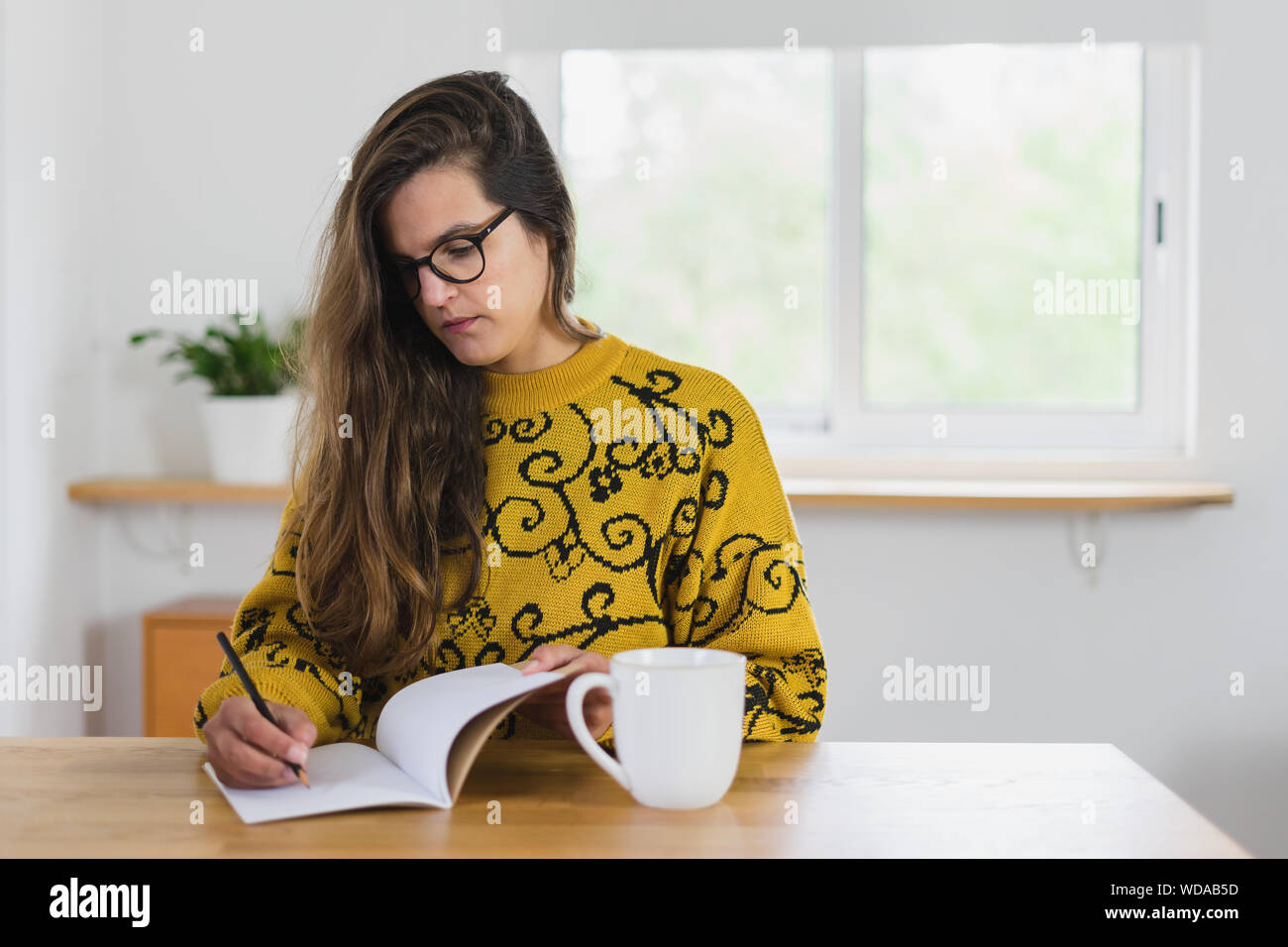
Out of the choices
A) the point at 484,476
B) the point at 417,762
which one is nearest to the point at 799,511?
the point at 484,476

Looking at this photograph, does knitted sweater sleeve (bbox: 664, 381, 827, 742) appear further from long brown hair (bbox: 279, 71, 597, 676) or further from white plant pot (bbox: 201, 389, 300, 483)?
white plant pot (bbox: 201, 389, 300, 483)

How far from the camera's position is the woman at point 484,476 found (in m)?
1.06

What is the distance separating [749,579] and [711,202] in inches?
59.8

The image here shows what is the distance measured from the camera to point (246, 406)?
2.25 m

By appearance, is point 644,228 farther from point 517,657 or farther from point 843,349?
point 517,657

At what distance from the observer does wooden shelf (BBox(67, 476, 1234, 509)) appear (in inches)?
83.0

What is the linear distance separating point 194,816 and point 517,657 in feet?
1.33

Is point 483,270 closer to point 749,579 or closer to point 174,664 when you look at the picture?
point 749,579

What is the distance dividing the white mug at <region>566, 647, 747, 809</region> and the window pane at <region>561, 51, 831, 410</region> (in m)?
1.74

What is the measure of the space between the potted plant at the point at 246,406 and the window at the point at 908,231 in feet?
2.23

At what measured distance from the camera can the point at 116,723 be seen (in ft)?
8.01
